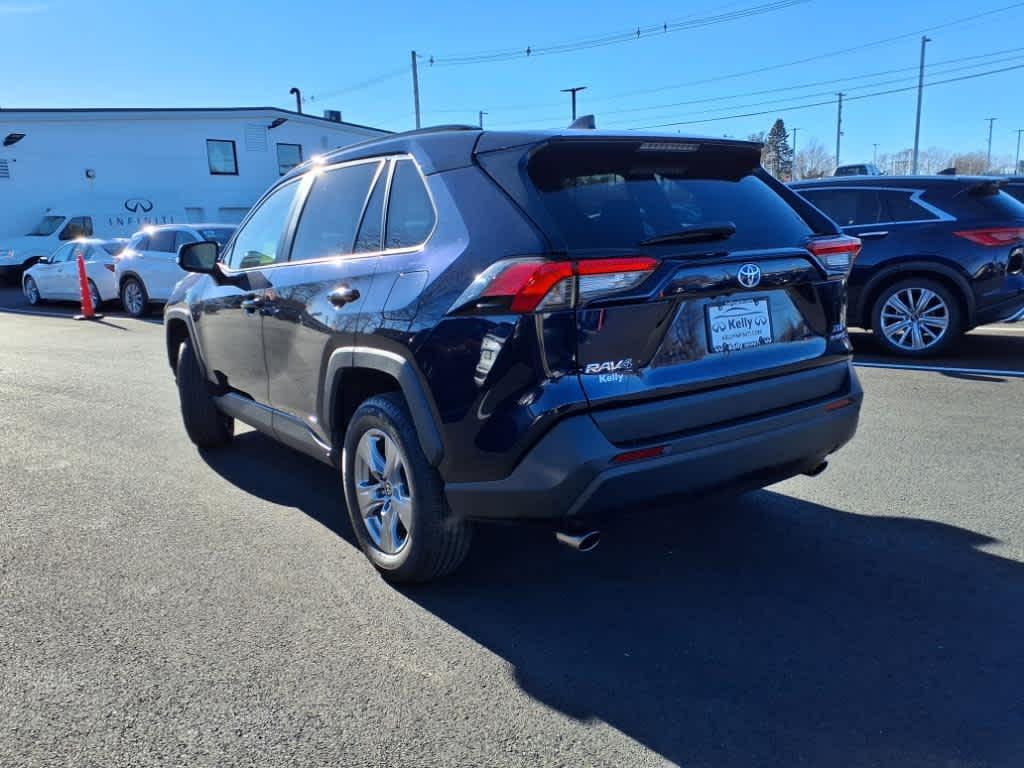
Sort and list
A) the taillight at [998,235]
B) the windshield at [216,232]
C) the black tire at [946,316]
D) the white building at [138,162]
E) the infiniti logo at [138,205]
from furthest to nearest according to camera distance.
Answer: the infiniti logo at [138,205] → the white building at [138,162] → the windshield at [216,232] → the black tire at [946,316] → the taillight at [998,235]

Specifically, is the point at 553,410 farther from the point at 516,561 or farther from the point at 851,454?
the point at 851,454

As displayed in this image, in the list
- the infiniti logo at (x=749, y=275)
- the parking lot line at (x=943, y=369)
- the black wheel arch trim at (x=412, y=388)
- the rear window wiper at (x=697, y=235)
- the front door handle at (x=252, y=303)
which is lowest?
the parking lot line at (x=943, y=369)

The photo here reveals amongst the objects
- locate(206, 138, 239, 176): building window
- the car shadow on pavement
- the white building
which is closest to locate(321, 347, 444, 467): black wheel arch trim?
the car shadow on pavement

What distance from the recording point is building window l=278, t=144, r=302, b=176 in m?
30.4

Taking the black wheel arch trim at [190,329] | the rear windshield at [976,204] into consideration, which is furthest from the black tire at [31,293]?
the rear windshield at [976,204]

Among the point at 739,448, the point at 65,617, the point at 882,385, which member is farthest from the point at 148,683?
the point at 882,385

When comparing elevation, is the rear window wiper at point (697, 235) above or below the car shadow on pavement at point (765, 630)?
above

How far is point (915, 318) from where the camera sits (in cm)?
767

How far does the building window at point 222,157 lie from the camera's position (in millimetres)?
28922

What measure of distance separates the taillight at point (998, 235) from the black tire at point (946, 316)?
1.67 feet

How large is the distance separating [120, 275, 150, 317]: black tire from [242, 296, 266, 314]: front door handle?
10.4m

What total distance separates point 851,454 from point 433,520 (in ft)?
9.89

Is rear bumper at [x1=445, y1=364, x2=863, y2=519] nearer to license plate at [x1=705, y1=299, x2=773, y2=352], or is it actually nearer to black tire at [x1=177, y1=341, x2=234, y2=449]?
license plate at [x1=705, y1=299, x2=773, y2=352]

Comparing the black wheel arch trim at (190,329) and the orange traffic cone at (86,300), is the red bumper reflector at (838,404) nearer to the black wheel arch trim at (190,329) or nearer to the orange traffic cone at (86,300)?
the black wheel arch trim at (190,329)
